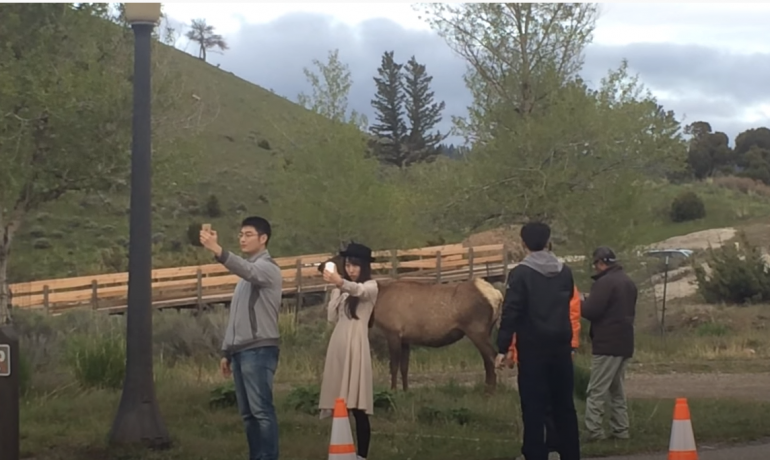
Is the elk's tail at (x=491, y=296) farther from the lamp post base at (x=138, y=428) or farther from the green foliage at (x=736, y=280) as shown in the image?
the green foliage at (x=736, y=280)

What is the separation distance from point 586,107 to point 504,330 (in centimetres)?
1623

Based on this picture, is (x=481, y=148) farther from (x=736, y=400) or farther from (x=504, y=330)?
(x=504, y=330)

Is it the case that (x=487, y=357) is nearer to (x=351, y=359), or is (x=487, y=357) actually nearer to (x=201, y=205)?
(x=351, y=359)

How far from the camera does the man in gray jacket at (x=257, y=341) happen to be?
24.7ft

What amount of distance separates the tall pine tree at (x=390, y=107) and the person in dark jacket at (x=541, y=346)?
67879mm

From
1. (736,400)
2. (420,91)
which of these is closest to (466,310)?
(736,400)

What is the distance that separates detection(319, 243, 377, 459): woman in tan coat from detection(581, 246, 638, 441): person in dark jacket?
2.31 m

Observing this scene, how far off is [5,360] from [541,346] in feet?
11.5

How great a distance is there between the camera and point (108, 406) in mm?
10883

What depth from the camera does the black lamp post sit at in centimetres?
891

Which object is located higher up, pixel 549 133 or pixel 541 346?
pixel 549 133

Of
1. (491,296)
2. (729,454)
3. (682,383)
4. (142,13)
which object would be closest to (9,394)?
(142,13)

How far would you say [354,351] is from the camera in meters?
8.08

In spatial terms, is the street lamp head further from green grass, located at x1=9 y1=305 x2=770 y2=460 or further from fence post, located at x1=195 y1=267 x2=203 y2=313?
fence post, located at x1=195 y1=267 x2=203 y2=313
